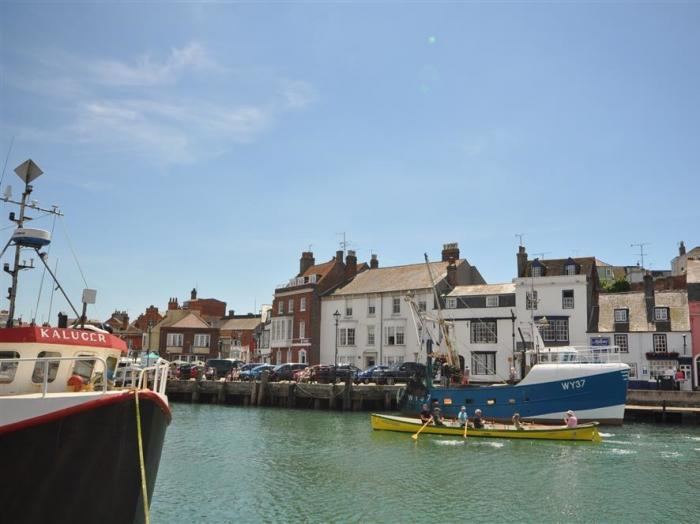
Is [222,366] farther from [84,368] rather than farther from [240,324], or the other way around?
[84,368]

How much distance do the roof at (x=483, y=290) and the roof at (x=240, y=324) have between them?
4191 cm

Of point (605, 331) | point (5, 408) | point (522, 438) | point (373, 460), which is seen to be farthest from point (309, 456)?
point (605, 331)

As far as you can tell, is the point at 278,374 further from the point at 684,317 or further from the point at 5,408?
the point at 5,408

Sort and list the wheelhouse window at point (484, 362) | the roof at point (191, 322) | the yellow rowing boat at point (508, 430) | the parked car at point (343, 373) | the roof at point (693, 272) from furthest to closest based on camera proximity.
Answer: the roof at point (191, 322)
the wheelhouse window at point (484, 362)
the parked car at point (343, 373)
the roof at point (693, 272)
the yellow rowing boat at point (508, 430)

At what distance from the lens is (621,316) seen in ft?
179

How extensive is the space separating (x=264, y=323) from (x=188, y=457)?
60.6m

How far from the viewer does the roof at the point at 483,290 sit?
2366 inches

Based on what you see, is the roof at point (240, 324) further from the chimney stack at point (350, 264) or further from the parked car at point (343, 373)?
the parked car at point (343, 373)

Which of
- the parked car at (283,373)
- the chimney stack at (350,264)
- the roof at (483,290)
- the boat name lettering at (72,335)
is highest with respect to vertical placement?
the chimney stack at (350,264)

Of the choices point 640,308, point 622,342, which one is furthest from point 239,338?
point 640,308

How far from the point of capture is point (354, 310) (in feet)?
230

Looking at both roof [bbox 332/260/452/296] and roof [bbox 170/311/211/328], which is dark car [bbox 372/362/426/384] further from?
roof [bbox 170/311/211/328]

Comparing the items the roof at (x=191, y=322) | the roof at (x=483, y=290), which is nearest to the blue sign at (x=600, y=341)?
the roof at (x=483, y=290)

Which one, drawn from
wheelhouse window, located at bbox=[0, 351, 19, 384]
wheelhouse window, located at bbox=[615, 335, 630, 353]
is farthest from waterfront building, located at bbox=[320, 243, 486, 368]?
wheelhouse window, located at bbox=[0, 351, 19, 384]
